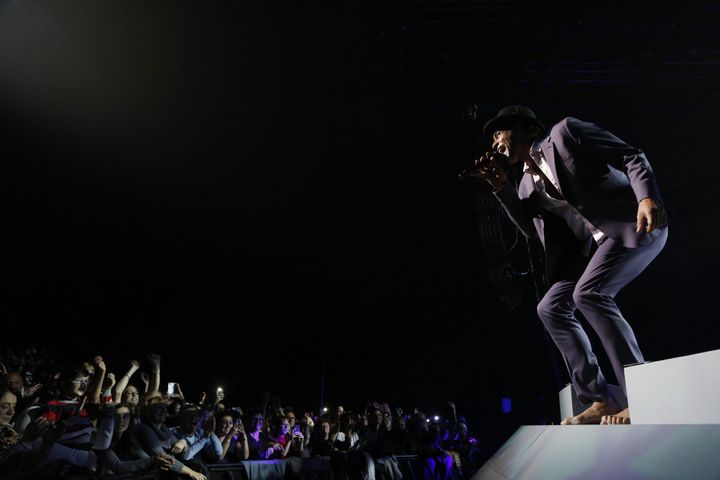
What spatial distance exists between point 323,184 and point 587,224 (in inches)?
299

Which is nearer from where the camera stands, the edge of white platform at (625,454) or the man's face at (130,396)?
the edge of white platform at (625,454)

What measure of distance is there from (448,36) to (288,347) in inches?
338

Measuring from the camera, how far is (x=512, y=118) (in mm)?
2570

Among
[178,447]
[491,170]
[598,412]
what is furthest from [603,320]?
[178,447]

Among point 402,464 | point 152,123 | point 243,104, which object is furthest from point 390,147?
point 402,464

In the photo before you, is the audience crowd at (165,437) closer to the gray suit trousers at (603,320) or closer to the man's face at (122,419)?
the man's face at (122,419)

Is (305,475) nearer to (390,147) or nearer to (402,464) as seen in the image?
(402,464)

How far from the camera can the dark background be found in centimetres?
611

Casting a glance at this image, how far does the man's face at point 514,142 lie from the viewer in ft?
8.52

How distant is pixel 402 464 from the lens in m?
6.93

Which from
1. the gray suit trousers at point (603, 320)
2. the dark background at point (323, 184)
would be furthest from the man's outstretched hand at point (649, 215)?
the dark background at point (323, 184)

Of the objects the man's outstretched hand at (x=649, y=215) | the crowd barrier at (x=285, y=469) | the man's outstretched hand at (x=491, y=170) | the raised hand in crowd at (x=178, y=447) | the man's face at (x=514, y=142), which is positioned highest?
the man's face at (x=514, y=142)

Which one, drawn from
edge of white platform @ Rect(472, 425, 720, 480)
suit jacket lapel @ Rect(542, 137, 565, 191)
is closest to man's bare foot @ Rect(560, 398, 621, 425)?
edge of white platform @ Rect(472, 425, 720, 480)

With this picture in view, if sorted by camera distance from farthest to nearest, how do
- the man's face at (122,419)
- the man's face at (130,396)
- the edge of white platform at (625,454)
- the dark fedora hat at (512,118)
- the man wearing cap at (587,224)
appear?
the man's face at (130,396), the man's face at (122,419), the dark fedora hat at (512,118), the man wearing cap at (587,224), the edge of white platform at (625,454)
